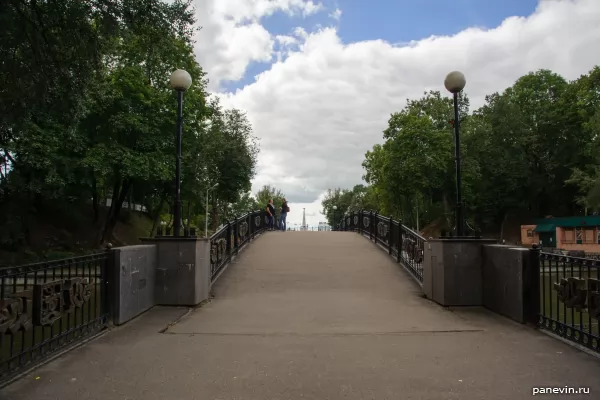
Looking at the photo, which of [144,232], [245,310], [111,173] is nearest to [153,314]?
[245,310]

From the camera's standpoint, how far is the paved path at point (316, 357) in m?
4.37

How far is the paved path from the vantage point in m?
4.37

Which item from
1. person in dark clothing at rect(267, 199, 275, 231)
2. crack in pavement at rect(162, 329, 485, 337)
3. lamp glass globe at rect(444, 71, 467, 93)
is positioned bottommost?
crack in pavement at rect(162, 329, 485, 337)

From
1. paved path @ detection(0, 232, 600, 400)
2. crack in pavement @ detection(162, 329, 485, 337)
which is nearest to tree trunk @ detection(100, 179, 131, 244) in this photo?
Answer: paved path @ detection(0, 232, 600, 400)

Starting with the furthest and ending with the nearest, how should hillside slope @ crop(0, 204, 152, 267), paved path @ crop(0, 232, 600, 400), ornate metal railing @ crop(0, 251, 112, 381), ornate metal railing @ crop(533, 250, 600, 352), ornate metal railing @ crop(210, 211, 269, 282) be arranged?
hillside slope @ crop(0, 204, 152, 267) < ornate metal railing @ crop(210, 211, 269, 282) < ornate metal railing @ crop(533, 250, 600, 352) < ornate metal railing @ crop(0, 251, 112, 381) < paved path @ crop(0, 232, 600, 400)

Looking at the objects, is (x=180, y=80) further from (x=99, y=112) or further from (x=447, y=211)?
(x=447, y=211)

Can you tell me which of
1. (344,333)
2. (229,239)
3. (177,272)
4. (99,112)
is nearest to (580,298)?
(344,333)

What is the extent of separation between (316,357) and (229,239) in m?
8.01

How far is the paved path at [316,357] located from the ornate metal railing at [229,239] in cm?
168

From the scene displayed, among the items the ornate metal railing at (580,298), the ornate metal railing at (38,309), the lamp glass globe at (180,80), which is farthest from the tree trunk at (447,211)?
the ornate metal railing at (38,309)

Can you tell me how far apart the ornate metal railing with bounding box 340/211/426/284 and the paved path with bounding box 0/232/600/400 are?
188cm

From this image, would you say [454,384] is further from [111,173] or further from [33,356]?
[111,173]

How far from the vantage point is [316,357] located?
5.44m

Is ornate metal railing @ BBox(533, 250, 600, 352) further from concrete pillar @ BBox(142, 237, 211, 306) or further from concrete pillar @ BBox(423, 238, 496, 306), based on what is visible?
concrete pillar @ BBox(142, 237, 211, 306)
